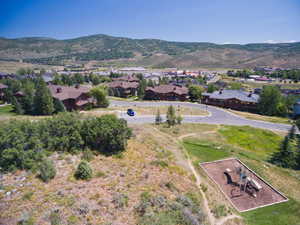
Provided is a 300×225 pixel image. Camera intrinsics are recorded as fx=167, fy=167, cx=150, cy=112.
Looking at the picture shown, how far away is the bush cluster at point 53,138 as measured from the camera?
17.5 metres

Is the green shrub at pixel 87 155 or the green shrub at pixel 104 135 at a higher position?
the green shrub at pixel 104 135

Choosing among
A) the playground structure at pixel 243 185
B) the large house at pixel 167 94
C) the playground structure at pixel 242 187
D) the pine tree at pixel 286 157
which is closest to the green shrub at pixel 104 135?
the playground structure at pixel 242 187

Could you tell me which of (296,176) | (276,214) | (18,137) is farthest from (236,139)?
(18,137)

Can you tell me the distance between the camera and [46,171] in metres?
16.7

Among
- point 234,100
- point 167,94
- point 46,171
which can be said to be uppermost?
point 167,94

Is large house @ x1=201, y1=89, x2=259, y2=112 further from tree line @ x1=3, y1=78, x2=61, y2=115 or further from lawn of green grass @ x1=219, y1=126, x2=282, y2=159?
tree line @ x1=3, y1=78, x2=61, y2=115

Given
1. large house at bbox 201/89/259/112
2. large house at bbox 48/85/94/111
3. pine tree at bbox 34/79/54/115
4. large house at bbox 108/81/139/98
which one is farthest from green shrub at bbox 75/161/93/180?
large house at bbox 108/81/139/98

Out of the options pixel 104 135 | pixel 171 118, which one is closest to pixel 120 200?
pixel 104 135

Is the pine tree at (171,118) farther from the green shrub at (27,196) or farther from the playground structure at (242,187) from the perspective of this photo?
the green shrub at (27,196)

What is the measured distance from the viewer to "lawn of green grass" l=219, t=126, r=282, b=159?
37031 mm

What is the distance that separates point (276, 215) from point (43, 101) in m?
51.8

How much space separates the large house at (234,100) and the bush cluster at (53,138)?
5482 cm

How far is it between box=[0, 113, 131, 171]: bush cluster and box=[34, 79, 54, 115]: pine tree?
76.9 ft

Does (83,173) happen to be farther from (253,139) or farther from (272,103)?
(272,103)
